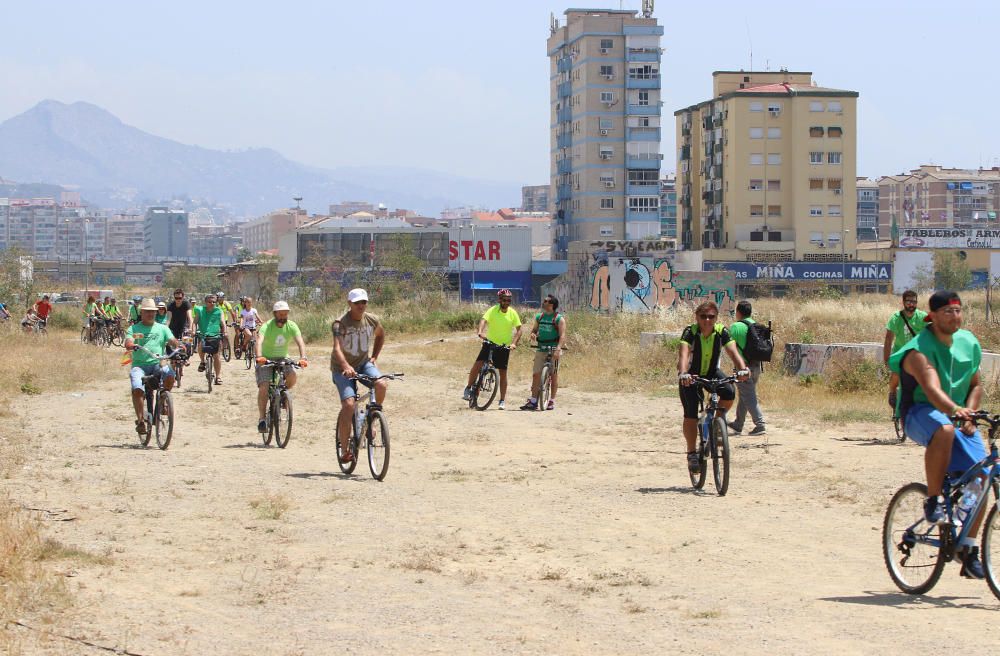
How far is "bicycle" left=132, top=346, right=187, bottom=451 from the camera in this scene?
15.1 meters

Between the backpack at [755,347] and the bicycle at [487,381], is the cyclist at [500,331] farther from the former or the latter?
the backpack at [755,347]

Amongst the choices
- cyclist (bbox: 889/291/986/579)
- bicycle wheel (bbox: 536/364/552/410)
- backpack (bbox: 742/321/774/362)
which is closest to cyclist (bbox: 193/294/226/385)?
bicycle wheel (bbox: 536/364/552/410)

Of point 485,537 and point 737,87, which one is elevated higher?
point 737,87

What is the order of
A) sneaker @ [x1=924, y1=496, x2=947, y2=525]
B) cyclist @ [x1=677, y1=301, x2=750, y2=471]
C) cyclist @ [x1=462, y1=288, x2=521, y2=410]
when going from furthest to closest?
cyclist @ [x1=462, y1=288, x2=521, y2=410]
cyclist @ [x1=677, y1=301, x2=750, y2=471]
sneaker @ [x1=924, y1=496, x2=947, y2=525]

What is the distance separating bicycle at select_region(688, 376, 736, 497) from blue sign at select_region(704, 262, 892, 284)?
89.7 meters

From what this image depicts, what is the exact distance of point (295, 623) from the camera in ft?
22.8

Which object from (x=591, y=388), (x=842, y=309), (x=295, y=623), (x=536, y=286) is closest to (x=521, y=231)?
(x=536, y=286)

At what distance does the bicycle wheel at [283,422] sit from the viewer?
15547 mm

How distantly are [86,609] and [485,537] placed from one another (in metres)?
→ 3.42

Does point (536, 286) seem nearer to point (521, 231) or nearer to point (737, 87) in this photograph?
point (521, 231)

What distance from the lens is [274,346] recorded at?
15.5 meters

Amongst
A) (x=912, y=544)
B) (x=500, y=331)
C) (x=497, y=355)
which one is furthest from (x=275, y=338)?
(x=912, y=544)

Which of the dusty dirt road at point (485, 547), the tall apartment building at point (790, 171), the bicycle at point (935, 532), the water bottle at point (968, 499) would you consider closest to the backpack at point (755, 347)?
the dusty dirt road at point (485, 547)

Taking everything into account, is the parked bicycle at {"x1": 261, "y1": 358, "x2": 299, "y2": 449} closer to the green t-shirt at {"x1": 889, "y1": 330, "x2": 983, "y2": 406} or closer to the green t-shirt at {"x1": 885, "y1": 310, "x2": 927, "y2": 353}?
the green t-shirt at {"x1": 885, "y1": 310, "x2": 927, "y2": 353}
